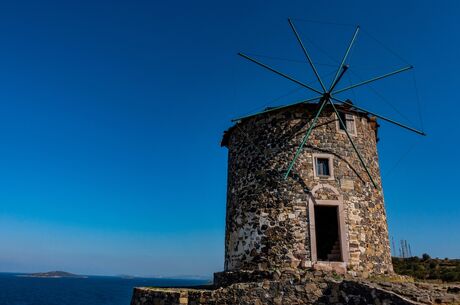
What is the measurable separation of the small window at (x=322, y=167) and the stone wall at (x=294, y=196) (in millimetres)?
250

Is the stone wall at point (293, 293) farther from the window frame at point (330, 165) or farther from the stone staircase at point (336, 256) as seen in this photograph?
the window frame at point (330, 165)

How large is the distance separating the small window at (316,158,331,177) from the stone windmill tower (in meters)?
0.04

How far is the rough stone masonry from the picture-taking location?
480 inches

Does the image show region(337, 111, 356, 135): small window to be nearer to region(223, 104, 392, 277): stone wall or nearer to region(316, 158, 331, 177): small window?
region(223, 104, 392, 277): stone wall

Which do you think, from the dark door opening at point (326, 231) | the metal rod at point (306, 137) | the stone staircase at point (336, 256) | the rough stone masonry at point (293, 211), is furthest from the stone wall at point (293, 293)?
the dark door opening at point (326, 231)

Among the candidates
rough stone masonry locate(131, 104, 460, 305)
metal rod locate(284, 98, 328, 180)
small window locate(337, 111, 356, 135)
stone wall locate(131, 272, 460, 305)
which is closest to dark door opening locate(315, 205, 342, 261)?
rough stone masonry locate(131, 104, 460, 305)

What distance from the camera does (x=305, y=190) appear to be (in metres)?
13.7

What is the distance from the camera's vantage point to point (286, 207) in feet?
44.3

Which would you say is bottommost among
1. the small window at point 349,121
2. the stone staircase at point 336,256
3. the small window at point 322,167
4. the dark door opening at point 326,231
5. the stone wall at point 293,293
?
the stone wall at point 293,293

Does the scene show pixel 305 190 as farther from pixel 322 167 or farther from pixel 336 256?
pixel 336 256

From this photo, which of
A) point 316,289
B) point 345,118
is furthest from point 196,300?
point 345,118

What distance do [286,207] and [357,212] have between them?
103 inches

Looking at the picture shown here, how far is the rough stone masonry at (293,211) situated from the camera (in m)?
12.2

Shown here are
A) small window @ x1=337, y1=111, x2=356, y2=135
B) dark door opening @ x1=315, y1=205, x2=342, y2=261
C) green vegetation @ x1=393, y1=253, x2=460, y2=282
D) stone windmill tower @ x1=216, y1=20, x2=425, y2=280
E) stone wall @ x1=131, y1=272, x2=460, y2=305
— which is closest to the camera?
stone wall @ x1=131, y1=272, x2=460, y2=305
